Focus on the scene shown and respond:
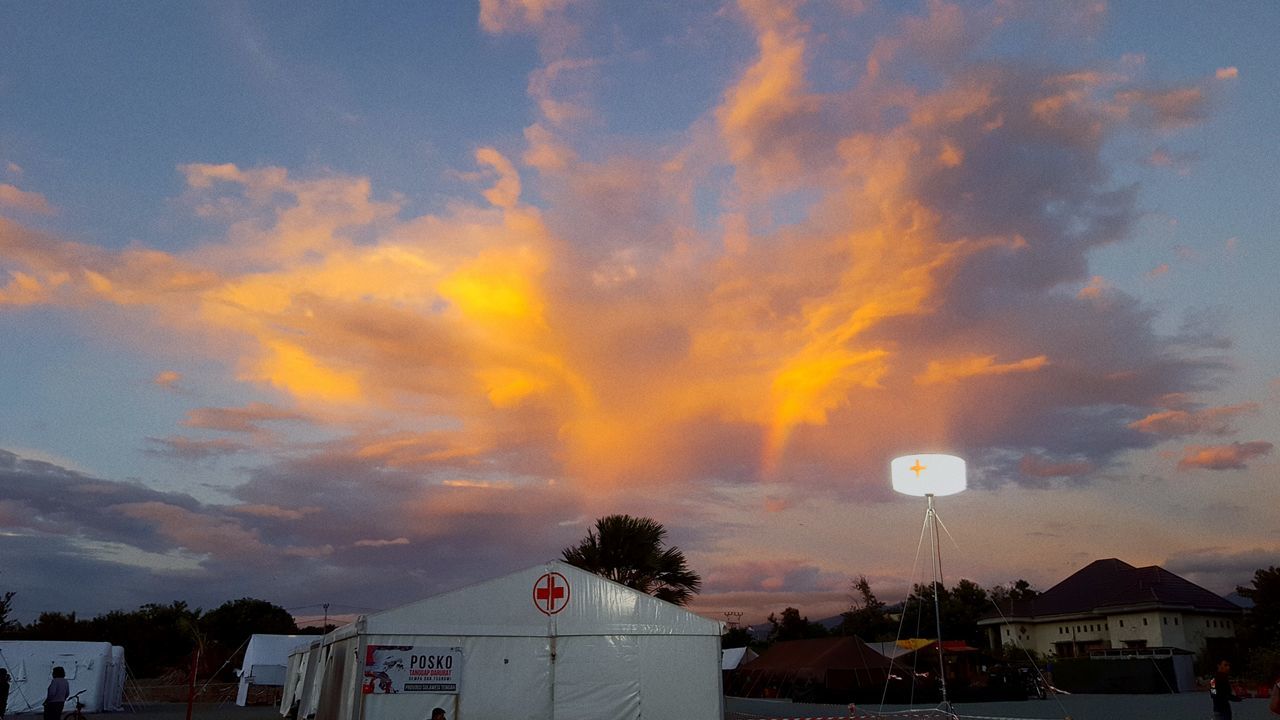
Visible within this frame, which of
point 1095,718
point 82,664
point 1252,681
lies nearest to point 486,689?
point 1095,718

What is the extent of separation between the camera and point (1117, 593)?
2066 inches

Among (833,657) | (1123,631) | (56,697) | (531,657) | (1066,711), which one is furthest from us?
(1123,631)

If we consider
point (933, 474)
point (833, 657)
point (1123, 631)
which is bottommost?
point (833, 657)

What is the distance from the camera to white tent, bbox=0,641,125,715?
1353 inches

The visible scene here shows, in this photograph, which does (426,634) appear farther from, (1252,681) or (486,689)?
(1252,681)

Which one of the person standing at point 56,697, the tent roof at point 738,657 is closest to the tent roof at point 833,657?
the tent roof at point 738,657

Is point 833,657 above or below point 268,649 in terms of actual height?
above

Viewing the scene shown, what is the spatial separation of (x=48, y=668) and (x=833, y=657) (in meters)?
33.1

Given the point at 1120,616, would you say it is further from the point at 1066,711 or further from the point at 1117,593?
the point at 1066,711

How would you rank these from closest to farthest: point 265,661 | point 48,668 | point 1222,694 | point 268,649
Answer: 1. point 1222,694
2. point 48,668
3. point 265,661
4. point 268,649

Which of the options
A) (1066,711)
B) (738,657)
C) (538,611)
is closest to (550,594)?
(538,611)

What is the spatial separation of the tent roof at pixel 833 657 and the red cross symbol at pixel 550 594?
20761 mm

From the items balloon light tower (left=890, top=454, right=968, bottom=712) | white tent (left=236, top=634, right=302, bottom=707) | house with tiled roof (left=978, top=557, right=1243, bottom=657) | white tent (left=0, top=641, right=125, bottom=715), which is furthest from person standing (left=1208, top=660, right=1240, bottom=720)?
white tent (left=236, top=634, right=302, bottom=707)

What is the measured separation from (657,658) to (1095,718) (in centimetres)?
1299
